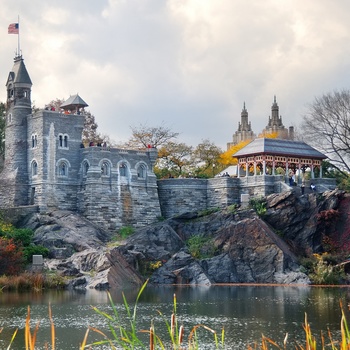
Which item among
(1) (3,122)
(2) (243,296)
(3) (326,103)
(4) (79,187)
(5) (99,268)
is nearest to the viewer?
(2) (243,296)

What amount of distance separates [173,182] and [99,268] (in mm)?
16173

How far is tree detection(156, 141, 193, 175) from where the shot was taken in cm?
7888

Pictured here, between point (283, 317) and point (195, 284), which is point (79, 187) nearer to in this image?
point (195, 284)

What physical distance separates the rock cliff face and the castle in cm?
272

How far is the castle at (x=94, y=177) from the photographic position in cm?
6116

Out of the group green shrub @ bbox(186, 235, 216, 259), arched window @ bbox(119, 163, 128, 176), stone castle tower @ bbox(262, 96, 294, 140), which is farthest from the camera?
stone castle tower @ bbox(262, 96, 294, 140)

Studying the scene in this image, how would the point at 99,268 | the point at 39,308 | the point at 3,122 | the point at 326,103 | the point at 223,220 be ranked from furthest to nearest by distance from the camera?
the point at 3,122 → the point at 326,103 → the point at 223,220 → the point at 99,268 → the point at 39,308

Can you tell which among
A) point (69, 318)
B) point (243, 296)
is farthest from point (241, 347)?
point (243, 296)

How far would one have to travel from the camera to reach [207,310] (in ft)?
120

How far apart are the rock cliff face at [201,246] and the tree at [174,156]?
737 inches

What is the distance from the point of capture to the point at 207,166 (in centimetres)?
7975

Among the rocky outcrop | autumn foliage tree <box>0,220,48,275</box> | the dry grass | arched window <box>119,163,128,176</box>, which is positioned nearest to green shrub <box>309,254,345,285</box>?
the rocky outcrop

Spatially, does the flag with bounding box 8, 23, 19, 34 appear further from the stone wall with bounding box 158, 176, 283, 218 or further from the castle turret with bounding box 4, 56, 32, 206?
the stone wall with bounding box 158, 176, 283, 218

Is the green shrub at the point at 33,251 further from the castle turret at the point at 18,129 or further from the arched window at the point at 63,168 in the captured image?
the arched window at the point at 63,168
